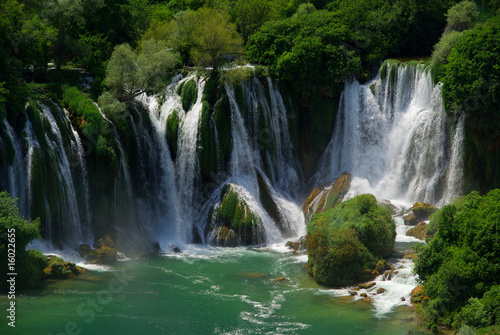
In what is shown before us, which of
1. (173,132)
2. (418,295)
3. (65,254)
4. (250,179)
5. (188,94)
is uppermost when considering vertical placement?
(188,94)

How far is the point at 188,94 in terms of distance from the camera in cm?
4556

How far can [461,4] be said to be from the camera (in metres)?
52.3

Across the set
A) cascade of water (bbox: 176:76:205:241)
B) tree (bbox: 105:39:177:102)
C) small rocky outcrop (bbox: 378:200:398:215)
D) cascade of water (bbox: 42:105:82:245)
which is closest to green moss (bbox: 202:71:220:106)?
cascade of water (bbox: 176:76:205:241)

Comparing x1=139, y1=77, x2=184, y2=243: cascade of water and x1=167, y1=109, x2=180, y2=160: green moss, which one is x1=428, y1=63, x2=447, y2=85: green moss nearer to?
x1=139, y1=77, x2=184, y2=243: cascade of water

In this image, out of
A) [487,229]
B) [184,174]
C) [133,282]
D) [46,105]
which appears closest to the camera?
[487,229]

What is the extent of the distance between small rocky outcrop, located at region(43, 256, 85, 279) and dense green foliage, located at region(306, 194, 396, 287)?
13.8 m

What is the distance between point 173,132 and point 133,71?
540 centimetres

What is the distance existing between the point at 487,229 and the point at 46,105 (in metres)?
27.9

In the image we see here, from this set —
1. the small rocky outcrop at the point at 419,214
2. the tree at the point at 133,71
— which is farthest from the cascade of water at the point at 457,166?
the tree at the point at 133,71

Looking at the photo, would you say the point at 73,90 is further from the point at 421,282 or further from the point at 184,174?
the point at 421,282

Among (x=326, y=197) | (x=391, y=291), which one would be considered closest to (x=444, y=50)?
(x=326, y=197)

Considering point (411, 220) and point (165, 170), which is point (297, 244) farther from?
point (165, 170)

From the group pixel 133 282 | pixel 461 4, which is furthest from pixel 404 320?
pixel 461 4

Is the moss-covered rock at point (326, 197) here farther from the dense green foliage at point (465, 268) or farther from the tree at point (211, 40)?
the dense green foliage at point (465, 268)
